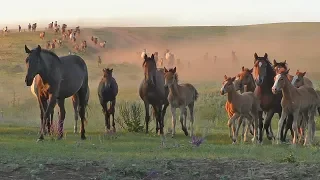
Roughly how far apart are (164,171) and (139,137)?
10.2 meters

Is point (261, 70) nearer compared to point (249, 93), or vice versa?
point (261, 70)

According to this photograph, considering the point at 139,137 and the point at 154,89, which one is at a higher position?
the point at 154,89

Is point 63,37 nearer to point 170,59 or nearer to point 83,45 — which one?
point 83,45

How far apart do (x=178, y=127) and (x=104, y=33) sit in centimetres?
6885

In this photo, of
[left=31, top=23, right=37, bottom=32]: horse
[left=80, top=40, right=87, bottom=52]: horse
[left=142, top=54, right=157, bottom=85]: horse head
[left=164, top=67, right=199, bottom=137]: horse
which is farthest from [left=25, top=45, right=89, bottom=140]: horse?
[left=31, top=23, right=37, bottom=32]: horse

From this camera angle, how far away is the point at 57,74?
2056 centimetres

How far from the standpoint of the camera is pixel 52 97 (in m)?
20.2

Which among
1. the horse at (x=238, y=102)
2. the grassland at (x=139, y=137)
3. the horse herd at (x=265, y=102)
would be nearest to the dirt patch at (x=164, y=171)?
the grassland at (x=139, y=137)


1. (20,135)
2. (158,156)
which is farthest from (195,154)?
(20,135)

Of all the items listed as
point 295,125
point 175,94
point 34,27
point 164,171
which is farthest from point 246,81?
point 34,27

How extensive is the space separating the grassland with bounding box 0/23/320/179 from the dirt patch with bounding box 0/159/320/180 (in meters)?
0.02

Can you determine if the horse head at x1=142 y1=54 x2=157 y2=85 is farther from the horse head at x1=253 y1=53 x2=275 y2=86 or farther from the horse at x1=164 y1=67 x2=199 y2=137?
the horse head at x1=253 y1=53 x2=275 y2=86

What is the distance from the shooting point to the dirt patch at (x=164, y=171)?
12.4 m

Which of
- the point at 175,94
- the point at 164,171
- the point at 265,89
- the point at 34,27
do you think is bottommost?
the point at 164,171
